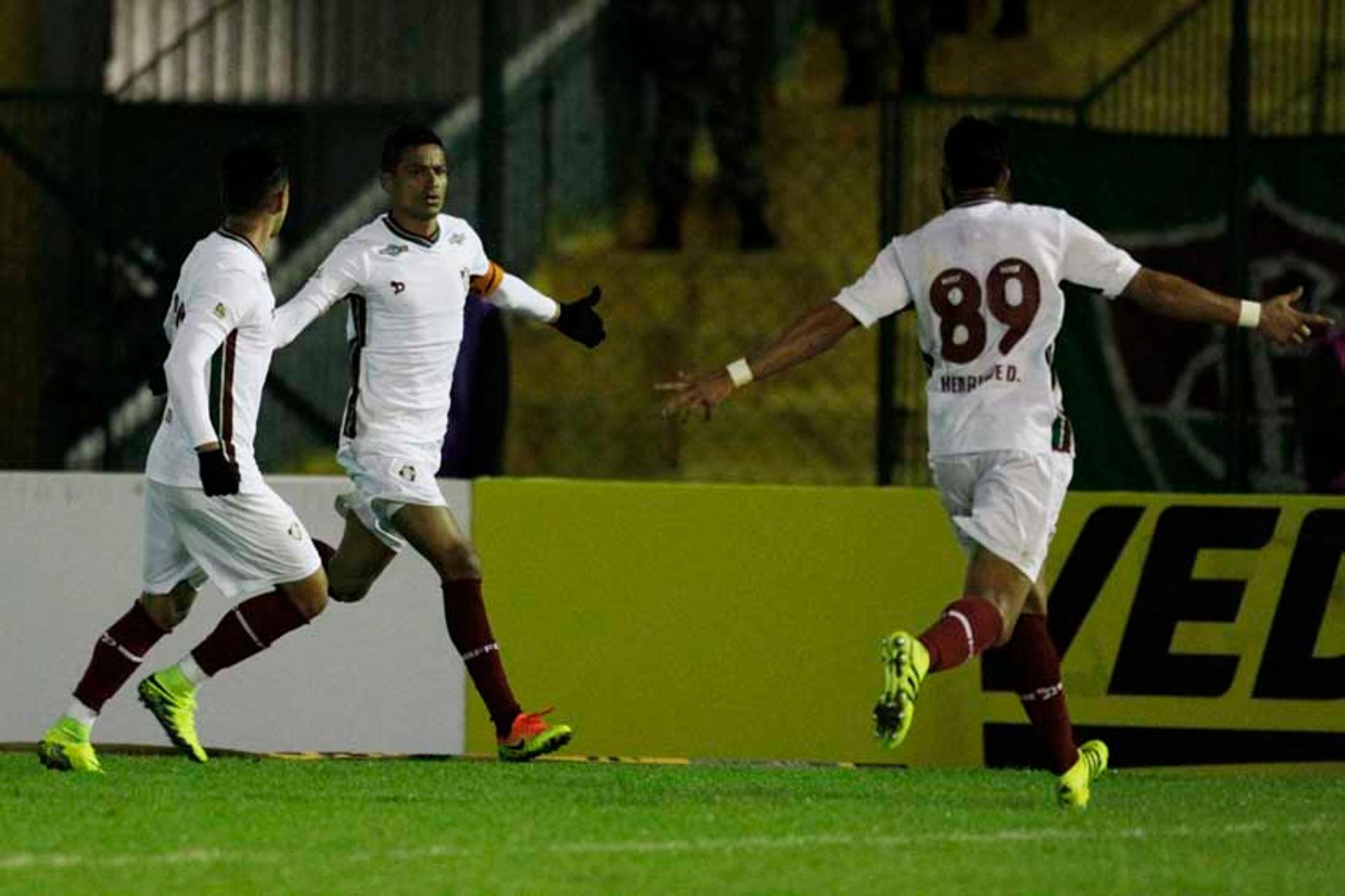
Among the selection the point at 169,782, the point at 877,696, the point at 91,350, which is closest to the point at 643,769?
the point at 877,696

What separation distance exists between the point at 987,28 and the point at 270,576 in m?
9.14

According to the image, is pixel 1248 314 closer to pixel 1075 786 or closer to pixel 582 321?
pixel 1075 786

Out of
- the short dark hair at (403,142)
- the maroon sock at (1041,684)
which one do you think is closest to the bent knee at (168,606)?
the short dark hair at (403,142)

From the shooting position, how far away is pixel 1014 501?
9648 mm

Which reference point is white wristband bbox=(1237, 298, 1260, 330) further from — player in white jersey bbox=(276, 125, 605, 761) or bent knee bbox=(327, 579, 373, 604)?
bent knee bbox=(327, 579, 373, 604)

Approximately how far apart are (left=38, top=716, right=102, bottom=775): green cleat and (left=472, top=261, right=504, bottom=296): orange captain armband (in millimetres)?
1977

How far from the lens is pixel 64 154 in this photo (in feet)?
52.3

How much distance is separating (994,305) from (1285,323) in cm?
85

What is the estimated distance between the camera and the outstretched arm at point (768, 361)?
9.68 metres

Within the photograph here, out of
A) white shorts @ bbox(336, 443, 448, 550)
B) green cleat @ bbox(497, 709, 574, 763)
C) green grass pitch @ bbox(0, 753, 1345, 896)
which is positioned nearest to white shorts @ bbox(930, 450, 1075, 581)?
green grass pitch @ bbox(0, 753, 1345, 896)

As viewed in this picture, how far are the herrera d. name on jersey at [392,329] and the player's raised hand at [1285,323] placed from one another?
276 centimetres

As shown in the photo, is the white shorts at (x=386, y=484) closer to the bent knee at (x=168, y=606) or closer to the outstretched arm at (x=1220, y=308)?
the bent knee at (x=168, y=606)

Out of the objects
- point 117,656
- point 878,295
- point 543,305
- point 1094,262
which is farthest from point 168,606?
point 1094,262

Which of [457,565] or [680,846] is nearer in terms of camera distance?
[680,846]
